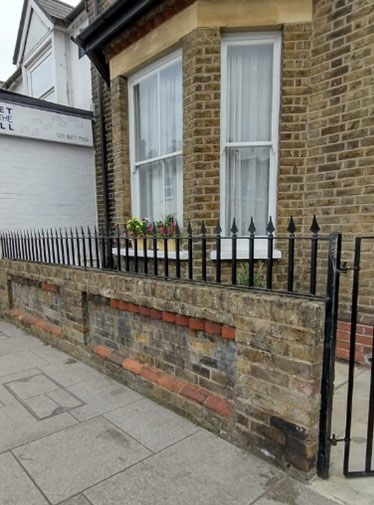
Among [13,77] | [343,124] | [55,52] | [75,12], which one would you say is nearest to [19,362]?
[343,124]

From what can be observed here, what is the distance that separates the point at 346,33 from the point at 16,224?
18.6ft

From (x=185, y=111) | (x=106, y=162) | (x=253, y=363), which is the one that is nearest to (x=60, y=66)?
(x=106, y=162)

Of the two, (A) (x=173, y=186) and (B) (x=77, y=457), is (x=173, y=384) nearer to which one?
(B) (x=77, y=457)

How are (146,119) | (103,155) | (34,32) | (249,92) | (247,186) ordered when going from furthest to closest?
(34,32) → (103,155) → (146,119) → (247,186) → (249,92)

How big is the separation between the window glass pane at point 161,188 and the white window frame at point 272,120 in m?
0.76

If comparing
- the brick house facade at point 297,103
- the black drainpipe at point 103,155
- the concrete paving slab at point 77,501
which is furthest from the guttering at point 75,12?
the concrete paving slab at point 77,501

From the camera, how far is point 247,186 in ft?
13.9

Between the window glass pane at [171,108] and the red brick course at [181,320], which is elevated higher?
the window glass pane at [171,108]

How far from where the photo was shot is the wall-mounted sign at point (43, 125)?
5.94 meters

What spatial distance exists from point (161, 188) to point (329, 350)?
139 inches

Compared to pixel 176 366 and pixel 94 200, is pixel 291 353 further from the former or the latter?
pixel 94 200

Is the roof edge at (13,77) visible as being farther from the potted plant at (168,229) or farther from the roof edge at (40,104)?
the potted plant at (168,229)

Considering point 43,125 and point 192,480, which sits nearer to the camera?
point 192,480

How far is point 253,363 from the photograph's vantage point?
2262 millimetres
